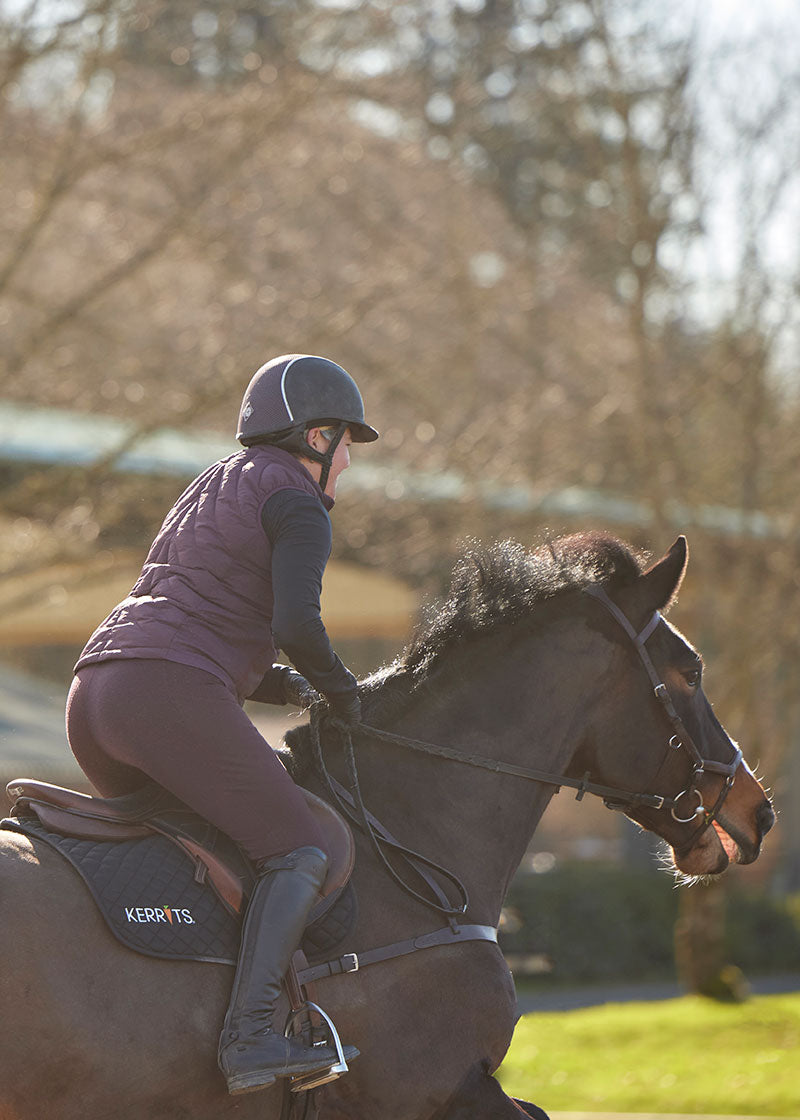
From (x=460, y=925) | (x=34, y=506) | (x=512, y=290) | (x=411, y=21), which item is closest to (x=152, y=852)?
(x=460, y=925)

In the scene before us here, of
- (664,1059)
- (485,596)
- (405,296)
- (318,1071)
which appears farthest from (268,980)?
(405,296)

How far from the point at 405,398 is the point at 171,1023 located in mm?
10107

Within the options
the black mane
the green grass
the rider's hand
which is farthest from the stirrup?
the green grass

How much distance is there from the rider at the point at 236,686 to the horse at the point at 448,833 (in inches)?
7.5

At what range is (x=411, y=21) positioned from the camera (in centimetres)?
1173

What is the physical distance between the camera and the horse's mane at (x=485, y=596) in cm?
441

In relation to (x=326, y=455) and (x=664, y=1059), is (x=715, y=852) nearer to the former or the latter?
(x=326, y=455)

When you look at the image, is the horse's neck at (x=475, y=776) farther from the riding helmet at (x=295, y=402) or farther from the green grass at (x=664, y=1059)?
the green grass at (x=664, y=1059)

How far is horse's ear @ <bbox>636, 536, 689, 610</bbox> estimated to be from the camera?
4539 mm

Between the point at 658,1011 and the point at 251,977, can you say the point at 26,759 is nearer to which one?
the point at 658,1011

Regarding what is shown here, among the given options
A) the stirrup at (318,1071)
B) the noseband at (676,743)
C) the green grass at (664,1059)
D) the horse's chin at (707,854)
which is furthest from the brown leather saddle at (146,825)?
the green grass at (664,1059)

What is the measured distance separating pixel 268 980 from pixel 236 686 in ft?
2.68

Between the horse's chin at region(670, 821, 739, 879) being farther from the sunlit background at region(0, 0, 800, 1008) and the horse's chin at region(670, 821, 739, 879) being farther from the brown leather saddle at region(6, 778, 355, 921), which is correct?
the sunlit background at region(0, 0, 800, 1008)

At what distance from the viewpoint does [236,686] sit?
4012 millimetres
